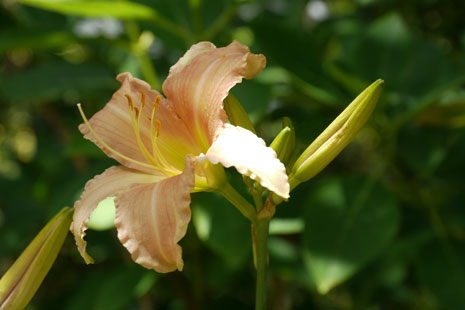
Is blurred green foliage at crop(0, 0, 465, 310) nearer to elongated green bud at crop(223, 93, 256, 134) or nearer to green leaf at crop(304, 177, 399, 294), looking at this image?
green leaf at crop(304, 177, 399, 294)

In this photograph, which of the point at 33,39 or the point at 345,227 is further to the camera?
the point at 33,39

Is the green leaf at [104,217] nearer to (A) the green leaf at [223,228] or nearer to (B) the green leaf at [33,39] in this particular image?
(A) the green leaf at [223,228]

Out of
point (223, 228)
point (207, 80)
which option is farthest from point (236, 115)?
point (223, 228)

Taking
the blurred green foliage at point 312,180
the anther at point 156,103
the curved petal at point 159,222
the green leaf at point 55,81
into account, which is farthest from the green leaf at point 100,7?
the curved petal at point 159,222

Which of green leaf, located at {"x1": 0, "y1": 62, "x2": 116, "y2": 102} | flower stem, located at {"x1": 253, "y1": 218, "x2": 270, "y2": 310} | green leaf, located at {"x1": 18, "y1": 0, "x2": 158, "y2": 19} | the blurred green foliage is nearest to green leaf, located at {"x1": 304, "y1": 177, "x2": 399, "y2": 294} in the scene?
the blurred green foliage

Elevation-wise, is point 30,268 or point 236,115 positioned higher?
point 236,115

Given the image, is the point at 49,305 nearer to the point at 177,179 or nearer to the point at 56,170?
the point at 56,170

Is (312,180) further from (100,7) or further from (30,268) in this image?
(30,268)
